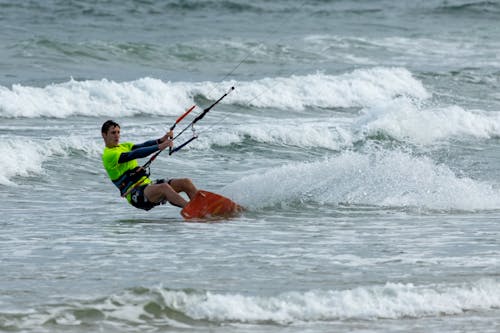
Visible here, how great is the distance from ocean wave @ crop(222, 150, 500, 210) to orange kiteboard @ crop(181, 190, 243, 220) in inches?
25.9

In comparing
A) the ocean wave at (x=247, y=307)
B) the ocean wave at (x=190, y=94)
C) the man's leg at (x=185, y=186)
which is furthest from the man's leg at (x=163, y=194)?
the ocean wave at (x=190, y=94)

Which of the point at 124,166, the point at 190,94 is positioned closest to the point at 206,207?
the point at 124,166

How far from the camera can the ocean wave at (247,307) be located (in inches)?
298

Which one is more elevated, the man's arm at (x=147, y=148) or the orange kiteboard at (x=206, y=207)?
the man's arm at (x=147, y=148)

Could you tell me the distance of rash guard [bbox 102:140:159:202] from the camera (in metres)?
11.6

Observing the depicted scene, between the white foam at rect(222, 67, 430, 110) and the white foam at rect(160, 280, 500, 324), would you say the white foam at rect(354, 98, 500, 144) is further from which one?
the white foam at rect(160, 280, 500, 324)

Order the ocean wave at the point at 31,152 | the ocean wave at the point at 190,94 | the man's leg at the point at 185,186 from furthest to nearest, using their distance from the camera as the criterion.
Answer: the ocean wave at the point at 190,94 → the ocean wave at the point at 31,152 → the man's leg at the point at 185,186

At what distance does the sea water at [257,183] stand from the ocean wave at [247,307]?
17 mm

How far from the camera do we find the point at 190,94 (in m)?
23.6

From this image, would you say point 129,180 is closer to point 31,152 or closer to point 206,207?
point 206,207

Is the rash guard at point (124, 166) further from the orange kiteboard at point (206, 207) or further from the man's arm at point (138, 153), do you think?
the orange kiteboard at point (206, 207)

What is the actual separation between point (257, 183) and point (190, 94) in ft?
36.1

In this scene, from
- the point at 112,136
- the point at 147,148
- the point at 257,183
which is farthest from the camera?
the point at 257,183

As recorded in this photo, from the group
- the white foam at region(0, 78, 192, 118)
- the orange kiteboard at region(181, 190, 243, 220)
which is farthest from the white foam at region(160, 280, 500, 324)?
the white foam at region(0, 78, 192, 118)
